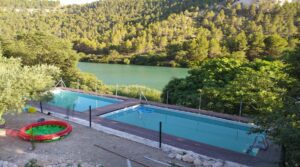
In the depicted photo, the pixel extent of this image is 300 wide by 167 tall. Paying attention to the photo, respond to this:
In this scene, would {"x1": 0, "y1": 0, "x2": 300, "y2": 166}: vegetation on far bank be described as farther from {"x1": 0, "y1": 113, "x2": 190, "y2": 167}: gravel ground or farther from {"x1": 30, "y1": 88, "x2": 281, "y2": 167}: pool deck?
{"x1": 30, "y1": 88, "x2": 281, "y2": 167}: pool deck

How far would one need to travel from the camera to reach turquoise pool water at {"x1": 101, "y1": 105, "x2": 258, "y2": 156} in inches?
329

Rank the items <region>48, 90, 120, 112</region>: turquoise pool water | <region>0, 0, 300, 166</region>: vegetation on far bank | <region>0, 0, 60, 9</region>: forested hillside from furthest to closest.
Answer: <region>0, 0, 60, 9</region>: forested hillside
<region>48, 90, 120, 112</region>: turquoise pool water
<region>0, 0, 300, 166</region>: vegetation on far bank

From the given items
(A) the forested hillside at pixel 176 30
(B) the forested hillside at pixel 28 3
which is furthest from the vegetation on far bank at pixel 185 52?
(B) the forested hillside at pixel 28 3

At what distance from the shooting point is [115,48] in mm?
44375

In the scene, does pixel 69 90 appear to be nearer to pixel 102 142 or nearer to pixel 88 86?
pixel 88 86

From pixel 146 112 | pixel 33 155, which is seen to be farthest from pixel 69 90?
pixel 33 155

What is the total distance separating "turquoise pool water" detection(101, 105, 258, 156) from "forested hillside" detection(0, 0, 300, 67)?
20.6 meters

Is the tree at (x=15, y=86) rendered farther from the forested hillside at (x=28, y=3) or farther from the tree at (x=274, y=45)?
the forested hillside at (x=28, y=3)

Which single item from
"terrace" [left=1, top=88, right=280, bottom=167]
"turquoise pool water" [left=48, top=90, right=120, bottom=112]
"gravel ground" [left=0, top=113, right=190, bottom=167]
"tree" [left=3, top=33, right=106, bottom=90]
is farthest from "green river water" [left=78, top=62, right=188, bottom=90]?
"gravel ground" [left=0, top=113, right=190, bottom=167]

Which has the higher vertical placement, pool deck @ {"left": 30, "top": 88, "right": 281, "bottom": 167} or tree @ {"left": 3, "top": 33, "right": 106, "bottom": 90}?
tree @ {"left": 3, "top": 33, "right": 106, "bottom": 90}

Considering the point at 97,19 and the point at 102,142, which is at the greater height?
the point at 97,19

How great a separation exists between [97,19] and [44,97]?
57933 mm

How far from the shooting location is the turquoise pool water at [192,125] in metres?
8.35

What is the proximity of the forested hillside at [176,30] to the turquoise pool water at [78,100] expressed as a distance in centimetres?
1695
